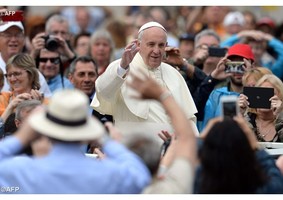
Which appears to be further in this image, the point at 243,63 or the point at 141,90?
the point at 243,63

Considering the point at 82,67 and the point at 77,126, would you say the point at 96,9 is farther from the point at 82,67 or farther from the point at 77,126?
the point at 77,126

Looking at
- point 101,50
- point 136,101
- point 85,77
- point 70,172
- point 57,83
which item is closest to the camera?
point 70,172

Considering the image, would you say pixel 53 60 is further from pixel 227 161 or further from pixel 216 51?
pixel 227 161

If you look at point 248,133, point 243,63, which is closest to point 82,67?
point 243,63

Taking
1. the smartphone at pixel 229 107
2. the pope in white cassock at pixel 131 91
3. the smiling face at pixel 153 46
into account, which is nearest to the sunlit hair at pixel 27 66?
the pope in white cassock at pixel 131 91

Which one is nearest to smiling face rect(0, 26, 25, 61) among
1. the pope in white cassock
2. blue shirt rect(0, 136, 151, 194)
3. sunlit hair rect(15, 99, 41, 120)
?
the pope in white cassock

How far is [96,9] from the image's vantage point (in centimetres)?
1959

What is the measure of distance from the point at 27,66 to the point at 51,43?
4.48ft

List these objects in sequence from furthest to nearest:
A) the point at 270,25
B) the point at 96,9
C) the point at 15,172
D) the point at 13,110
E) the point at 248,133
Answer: the point at 96,9 < the point at 270,25 < the point at 13,110 < the point at 248,133 < the point at 15,172

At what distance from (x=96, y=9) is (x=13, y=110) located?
1017cm

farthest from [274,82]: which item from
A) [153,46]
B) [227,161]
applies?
[227,161]

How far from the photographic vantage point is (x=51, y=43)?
39.3 feet

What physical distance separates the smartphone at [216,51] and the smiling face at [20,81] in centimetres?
230

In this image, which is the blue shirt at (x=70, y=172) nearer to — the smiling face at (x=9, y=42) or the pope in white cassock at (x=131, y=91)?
the pope in white cassock at (x=131, y=91)
